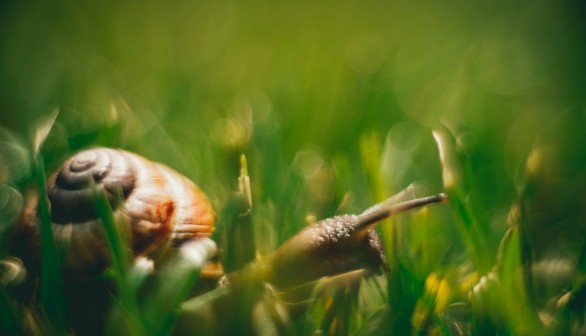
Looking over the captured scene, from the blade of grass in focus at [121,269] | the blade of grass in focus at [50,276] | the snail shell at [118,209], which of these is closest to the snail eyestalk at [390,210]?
the snail shell at [118,209]

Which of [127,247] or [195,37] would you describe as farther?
[195,37]

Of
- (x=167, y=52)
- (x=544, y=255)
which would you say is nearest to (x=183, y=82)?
(x=167, y=52)

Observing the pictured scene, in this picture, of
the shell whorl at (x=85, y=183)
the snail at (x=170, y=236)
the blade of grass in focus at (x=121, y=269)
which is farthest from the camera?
the shell whorl at (x=85, y=183)

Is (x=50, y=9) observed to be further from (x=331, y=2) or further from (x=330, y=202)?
(x=330, y=202)

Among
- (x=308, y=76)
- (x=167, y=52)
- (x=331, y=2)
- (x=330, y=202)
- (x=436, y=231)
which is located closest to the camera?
(x=436, y=231)

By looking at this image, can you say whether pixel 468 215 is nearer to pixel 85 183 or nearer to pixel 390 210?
pixel 390 210

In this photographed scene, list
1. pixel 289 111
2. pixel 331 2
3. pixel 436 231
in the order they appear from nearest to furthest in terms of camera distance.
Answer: pixel 436 231, pixel 289 111, pixel 331 2

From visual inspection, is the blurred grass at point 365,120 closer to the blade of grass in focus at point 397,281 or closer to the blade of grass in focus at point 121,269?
the blade of grass in focus at point 397,281
